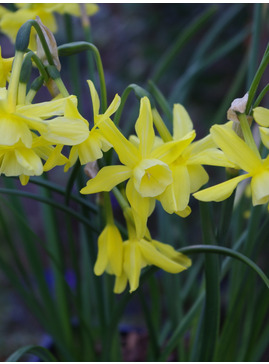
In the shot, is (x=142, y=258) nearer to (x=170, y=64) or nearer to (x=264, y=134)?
(x=264, y=134)

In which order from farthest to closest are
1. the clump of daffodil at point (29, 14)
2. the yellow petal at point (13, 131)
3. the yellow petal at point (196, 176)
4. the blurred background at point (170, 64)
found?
the blurred background at point (170, 64) < the clump of daffodil at point (29, 14) < the yellow petal at point (196, 176) < the yellow petal at point (13, 131)

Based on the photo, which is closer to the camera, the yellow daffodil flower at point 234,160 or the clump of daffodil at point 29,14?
the yellow daffodil flower at point 234,160

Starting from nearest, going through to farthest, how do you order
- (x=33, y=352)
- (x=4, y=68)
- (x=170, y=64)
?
1. (x=4, y=68)
2. (x=33, y=352)
3. (x=170, y=64)

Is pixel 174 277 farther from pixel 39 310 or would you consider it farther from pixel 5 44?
pixel 5 44

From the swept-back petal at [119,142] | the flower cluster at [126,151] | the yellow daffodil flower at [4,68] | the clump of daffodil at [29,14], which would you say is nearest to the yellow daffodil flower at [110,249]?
the flower cluster at [126,151]

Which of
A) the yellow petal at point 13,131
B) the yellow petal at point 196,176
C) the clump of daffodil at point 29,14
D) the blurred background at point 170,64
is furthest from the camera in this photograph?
the blurred background at point 170,64

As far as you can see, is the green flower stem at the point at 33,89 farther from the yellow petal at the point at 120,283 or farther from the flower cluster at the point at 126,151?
the yellow petal at the point at 120,283

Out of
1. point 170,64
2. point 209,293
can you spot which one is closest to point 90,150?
point 209,293

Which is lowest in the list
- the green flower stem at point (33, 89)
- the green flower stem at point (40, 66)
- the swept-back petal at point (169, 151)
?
the swept-back petal at point (169, 151)
